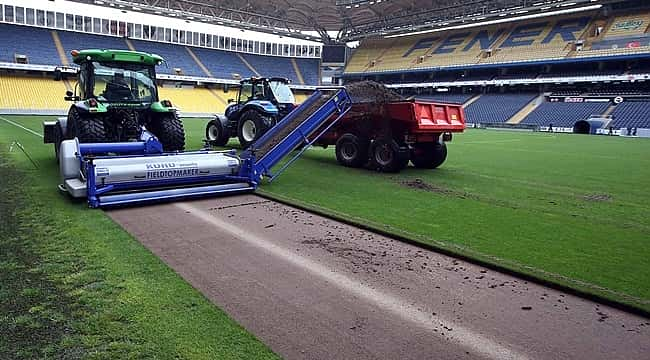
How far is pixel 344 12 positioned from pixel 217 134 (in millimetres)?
38100

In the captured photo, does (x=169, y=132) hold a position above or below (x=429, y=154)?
above

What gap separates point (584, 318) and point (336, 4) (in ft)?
152

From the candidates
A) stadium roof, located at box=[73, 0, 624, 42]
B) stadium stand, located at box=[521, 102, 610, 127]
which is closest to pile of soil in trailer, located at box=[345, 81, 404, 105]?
stadium stand, located at box=[521, 102, 610, 127]

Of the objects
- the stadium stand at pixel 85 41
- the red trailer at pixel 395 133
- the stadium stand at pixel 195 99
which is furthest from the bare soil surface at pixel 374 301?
the stadium stand at pixel 85 41

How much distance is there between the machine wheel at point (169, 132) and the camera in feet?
31.9

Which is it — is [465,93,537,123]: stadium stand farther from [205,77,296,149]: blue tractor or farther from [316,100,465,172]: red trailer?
[316,100,465,172]: red trailer

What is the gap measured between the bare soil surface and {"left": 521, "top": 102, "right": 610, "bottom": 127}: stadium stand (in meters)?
36.4

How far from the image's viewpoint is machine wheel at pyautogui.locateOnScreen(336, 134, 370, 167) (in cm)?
1102

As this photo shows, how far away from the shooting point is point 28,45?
134 ft

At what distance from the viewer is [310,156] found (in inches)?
530

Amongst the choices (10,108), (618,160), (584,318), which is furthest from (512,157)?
(10,108)

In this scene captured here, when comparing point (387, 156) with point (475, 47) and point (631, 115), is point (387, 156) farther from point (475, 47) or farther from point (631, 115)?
point (475, 47)

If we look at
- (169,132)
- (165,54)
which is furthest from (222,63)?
(169,132)

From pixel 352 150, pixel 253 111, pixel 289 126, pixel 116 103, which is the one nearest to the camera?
pixel 116 103
